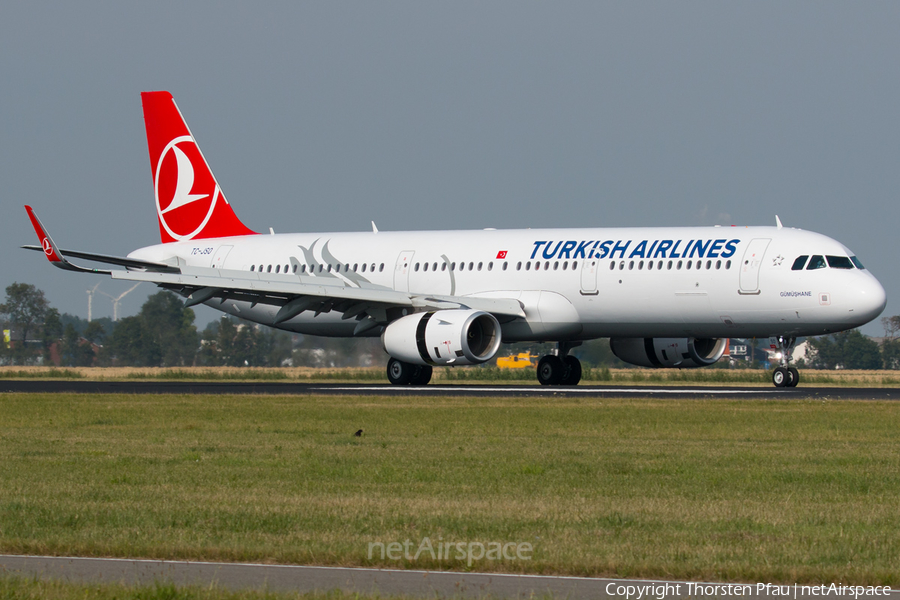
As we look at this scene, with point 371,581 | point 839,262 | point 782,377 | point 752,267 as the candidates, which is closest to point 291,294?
point 752,267

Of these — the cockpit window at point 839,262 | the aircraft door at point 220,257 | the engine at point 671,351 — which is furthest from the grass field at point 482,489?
the aircraft door at point 220,257

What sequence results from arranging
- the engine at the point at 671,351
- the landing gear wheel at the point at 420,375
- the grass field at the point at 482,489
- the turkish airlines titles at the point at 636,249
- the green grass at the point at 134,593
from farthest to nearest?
1. the engine at the point at 671,351
2. the landing gear wheel at the point at 420,375
3. the turkish airlines titles at the point at 636,249
4. the grass field at the point at 482,489
5. the green grass at the point at 134,593

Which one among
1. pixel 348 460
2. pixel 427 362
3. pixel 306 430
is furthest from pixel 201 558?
pixel 427 362

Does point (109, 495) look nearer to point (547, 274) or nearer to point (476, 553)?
point (476, 553)

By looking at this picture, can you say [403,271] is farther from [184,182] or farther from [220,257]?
[184,182]

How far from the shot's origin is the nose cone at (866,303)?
31.4 meters

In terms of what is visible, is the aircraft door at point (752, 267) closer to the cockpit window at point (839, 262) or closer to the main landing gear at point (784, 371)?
the cockpit window at point (839, 262)

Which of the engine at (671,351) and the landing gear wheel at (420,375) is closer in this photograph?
the landing gear wheel at (420,375)

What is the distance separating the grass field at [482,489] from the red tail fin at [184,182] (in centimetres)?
2126

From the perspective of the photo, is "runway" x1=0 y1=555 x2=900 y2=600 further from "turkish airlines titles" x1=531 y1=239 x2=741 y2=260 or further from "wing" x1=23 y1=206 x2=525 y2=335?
"wing" x1=23 y1=206 x2=525 y2=335

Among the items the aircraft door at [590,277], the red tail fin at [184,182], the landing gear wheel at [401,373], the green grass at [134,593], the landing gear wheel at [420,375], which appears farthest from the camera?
the red tail fin at [184,182]

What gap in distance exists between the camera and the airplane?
32219 millimetres

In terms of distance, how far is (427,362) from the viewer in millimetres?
33844

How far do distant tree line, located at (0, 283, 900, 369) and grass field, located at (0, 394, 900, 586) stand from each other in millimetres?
28553
